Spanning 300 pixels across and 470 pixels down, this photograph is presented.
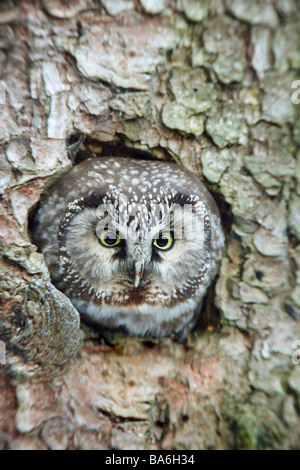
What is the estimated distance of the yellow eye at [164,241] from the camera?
1496 mm

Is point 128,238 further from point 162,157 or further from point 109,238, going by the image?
point 162,157

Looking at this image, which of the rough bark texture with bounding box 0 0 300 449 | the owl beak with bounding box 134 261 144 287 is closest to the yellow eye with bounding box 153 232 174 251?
the owl beak with bounding box 134 261 144 287

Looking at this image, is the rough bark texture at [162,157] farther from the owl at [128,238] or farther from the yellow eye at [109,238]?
the yellow eye at [109,238]

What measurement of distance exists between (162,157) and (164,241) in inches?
17.7

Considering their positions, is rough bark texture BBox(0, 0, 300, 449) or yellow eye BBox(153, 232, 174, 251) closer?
rough bark texture BBox(0, 0, 300, 449)

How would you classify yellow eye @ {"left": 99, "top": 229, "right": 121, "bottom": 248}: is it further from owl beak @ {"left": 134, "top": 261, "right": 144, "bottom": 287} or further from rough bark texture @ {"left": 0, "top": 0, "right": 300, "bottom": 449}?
rough bark texture @ {"left": 0, "top": 0, "right": 300, "bottom": 449}

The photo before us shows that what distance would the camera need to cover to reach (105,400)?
1.49m

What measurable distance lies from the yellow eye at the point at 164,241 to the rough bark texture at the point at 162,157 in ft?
1.08

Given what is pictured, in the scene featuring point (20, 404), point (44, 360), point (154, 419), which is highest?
point (44, 360)

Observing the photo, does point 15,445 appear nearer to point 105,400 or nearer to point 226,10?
point 105,400

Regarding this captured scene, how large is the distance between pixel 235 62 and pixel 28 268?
1.19 metres

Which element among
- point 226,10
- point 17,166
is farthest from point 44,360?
point 226,10

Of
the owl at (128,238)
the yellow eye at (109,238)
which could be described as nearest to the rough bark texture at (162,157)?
the owl at (128,238)

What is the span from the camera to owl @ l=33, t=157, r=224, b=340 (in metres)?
1.41
